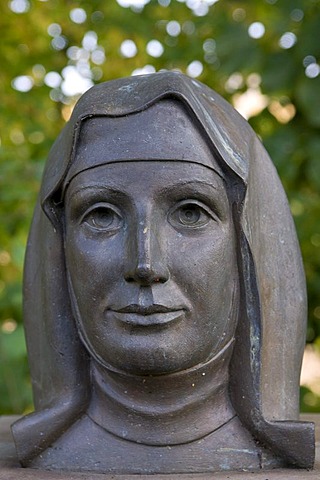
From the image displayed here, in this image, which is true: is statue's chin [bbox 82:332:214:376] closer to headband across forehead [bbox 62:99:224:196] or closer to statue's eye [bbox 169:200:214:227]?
statue's eye [bbox 169:200:214:227]

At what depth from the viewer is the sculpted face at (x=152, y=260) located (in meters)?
1.90

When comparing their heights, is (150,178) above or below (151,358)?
above

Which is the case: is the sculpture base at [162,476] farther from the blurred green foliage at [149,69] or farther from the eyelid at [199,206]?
the blurred green foliage at [149,69]

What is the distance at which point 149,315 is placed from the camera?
1.91 meters

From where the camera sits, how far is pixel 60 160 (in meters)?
2.08

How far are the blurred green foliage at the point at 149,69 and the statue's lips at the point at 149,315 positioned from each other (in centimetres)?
111

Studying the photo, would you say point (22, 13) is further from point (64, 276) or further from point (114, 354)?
point (114, 354)

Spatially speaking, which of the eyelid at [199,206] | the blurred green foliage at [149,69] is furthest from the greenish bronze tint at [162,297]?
the blurred green foliage at [149,69]

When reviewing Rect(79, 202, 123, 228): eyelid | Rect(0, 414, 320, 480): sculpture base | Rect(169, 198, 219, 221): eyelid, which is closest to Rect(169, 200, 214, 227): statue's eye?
Rect(169, 198, 219, 221): eyelid

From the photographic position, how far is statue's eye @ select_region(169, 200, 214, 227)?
1.95 meters

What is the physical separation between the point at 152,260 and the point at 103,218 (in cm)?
19

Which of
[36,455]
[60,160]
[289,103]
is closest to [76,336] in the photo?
[36,455]

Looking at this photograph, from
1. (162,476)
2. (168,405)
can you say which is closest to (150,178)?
(168,405)

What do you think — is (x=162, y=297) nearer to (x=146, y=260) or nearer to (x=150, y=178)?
(x=146, y=260)
